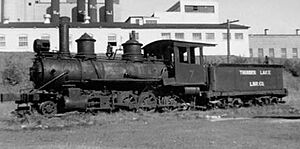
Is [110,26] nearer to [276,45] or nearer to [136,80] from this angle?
[136,80]

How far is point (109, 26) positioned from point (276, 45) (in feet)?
107

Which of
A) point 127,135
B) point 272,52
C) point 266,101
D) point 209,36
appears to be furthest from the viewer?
point 272,52

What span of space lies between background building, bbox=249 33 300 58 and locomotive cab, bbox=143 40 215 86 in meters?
48.5

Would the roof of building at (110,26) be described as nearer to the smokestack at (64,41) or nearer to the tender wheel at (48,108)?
the smokestack at (64,41)

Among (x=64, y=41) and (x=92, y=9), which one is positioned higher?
(x=92, y=9)

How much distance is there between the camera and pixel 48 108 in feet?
52.4

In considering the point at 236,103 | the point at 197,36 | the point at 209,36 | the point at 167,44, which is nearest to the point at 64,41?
the point at 167,44

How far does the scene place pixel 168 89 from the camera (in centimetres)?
1953

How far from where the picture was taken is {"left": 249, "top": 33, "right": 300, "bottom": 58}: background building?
66.5 m

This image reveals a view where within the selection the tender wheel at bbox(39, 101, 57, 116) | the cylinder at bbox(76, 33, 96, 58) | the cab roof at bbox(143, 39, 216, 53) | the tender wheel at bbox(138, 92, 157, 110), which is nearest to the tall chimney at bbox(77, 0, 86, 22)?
the cab roof at bbox(143, 39, 216, 53)

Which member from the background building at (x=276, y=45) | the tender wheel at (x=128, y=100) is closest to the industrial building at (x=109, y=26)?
the background building at (x=276, y=45)

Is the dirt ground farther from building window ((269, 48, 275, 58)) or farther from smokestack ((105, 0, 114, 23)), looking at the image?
building window ((269, 48, 275, 58))

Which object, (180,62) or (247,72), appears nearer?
(180,62)

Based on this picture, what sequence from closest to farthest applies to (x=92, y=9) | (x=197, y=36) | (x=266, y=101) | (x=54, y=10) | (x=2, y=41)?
(x=266, y=101), (x=2, y=41), (x=197, y=36), (x=54, y=10), (x=92, y=9)
